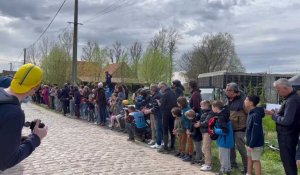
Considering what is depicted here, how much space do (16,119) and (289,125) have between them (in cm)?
485

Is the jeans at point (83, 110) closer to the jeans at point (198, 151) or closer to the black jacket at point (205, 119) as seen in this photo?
the jeans at point (198, 151)

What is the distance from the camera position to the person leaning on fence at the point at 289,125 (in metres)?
6.52

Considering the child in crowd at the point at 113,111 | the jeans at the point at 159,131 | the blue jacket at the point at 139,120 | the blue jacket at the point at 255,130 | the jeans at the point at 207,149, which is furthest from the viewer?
the child in crowd at the point at 113,111

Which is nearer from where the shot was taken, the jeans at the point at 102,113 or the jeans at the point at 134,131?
the jeans at the point at 134,131

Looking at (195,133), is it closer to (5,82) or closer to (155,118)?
(155,118)

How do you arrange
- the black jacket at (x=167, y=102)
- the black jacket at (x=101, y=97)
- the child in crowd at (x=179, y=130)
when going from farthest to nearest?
the black jacket at (x=101, y=97), the black jacket at (x=167, y=102), the child in crowd at (x=179, y=130)

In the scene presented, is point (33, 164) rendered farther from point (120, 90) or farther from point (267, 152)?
point (120, 90)

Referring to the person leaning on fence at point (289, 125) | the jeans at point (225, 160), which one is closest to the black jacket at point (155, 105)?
the jeans at point (225, 160)

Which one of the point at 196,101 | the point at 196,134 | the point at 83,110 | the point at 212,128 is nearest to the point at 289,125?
the point at 212,128

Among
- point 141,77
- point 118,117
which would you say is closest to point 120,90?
point 118,117

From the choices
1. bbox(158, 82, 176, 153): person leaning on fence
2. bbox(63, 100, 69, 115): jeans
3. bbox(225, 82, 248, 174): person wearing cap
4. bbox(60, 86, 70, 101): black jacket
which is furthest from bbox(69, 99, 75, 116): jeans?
bbox(225, 82, 248, 174): person wearing cap

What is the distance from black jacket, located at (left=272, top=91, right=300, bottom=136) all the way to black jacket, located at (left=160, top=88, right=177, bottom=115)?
183 inches

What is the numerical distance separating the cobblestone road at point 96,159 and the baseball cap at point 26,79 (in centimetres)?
521

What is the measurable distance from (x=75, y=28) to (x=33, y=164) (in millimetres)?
19324
